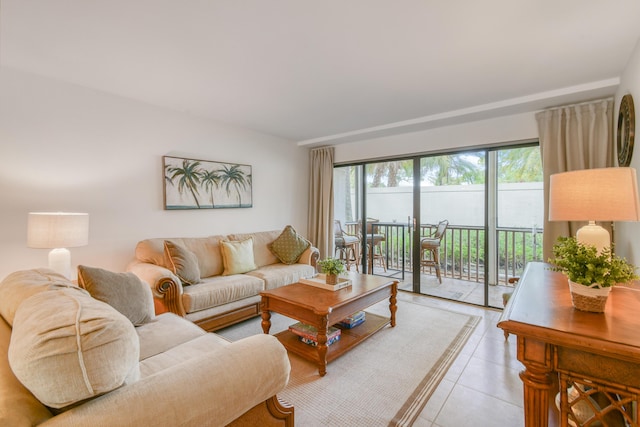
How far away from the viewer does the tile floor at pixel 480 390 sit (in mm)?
1700

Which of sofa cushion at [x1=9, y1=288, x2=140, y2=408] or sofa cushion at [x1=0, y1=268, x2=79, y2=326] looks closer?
sofa cushion at [x1=9, y1=288, x2=140, y2=408]

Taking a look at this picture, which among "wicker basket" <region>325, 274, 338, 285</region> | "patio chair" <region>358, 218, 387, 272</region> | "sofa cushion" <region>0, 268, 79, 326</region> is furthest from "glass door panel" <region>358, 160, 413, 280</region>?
"sofa cushion" <region>0, 268, 79, 326</region>

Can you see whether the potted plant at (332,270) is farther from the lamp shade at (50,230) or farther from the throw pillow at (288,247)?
the lamp shade at (50,230)

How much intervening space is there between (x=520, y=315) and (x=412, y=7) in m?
1.69

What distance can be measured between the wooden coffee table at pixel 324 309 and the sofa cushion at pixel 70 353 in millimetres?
1469

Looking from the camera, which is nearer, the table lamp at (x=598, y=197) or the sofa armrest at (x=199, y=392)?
the sofa armrest at (x=199, y=392)

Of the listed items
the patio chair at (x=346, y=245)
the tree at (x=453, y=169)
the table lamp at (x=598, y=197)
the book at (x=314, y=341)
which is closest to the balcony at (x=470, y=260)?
the tree at (x=453, y=169)

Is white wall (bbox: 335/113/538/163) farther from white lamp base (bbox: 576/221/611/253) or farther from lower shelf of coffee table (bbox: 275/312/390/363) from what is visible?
lower shelf of coffee table (bbox: 275/312/390/363)

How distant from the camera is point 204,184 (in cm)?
370

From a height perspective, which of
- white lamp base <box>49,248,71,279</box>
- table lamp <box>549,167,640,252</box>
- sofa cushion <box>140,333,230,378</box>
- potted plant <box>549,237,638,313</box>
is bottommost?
sofa cushion <box>140,333,230,378</box>

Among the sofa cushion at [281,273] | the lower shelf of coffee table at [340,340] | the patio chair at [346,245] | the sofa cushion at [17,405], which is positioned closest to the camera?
the sofa cushion at [17,405]

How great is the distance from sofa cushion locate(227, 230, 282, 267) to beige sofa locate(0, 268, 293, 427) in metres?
2.62

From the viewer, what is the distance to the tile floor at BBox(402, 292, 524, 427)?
170 centimetres

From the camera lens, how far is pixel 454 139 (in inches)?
149
